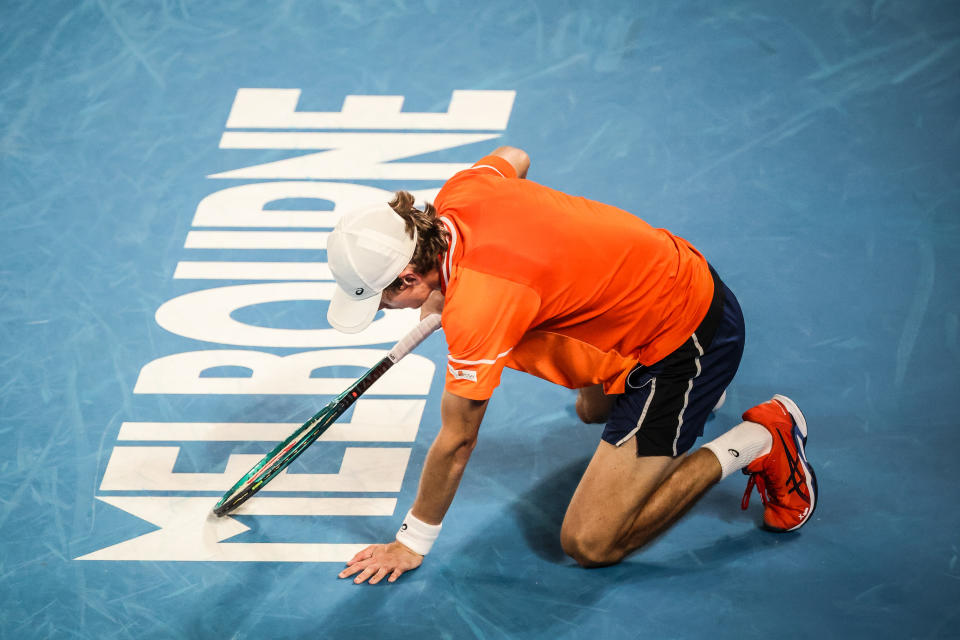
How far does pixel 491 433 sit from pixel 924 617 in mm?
1694

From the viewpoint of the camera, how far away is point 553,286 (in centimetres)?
295

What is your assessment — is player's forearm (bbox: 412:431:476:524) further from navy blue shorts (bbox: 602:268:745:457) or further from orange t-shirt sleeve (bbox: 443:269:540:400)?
navy blue shorts (bbox: 602:268:745:457)

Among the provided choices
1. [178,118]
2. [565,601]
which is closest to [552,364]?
[565,601]

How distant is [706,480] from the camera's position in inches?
138

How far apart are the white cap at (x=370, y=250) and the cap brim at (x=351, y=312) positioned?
0.01 metres

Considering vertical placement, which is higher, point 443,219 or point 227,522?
point 443,219

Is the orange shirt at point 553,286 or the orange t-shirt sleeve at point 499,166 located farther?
the orange t-shirt sleeve at point 499,166

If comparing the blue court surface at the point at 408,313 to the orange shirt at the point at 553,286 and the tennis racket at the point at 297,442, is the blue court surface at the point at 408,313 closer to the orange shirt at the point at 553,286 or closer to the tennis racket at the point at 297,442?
the tennis racket at the point at 297,442

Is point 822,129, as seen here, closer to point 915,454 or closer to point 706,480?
point 915,454

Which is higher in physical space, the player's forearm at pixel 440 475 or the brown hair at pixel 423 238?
the brown hair at pixel 423 238

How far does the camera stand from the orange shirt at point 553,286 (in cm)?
287

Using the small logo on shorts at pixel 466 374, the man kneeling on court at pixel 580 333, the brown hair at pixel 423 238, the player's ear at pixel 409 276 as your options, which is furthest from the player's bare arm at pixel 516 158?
the small logo on shorts at pixel 466 374

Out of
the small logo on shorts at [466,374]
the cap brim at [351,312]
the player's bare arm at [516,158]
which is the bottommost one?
the small logo on shorts at [466,374]

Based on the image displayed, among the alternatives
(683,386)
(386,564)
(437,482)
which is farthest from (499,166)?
(386,564)
